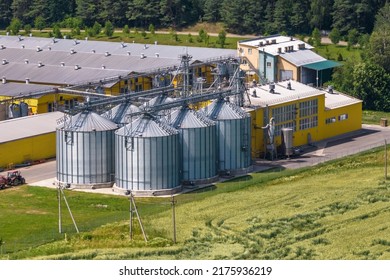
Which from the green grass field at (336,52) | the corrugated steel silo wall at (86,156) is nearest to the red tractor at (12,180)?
the corrugated steel silo wall at (86,156)

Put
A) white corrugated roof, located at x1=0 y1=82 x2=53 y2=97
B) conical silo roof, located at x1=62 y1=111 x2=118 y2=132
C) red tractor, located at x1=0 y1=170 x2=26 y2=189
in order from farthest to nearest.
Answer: white corrugated roof, located at x1=0 y1=82 x2=53 y2=97 < red tractor, located at x1=0 y1=170 x2=26 y2=189 < conical silo roof, located at x1=62 y1=111 x2=118 y2=132

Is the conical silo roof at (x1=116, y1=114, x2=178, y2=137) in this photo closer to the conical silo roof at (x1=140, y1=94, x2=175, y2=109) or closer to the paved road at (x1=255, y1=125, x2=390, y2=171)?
the conical silo roof at (x1=140, y1=94, x2=175, y2=109)

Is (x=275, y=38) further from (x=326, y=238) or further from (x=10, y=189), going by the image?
(x=326, y=238)

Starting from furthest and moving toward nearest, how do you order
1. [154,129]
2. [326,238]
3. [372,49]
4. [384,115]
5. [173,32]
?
1. [173,32]
2. [372,49]
3. [384,115]
4. [154,129]
5. [326,238]

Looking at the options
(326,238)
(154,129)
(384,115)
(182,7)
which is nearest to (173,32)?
(182,7)

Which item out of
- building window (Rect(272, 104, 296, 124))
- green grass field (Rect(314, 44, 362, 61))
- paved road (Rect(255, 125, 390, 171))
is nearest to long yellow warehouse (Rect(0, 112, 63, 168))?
paved road (Rect(255, 125, 390, 171))

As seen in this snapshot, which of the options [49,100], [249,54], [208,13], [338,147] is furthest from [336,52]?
[49,100]
